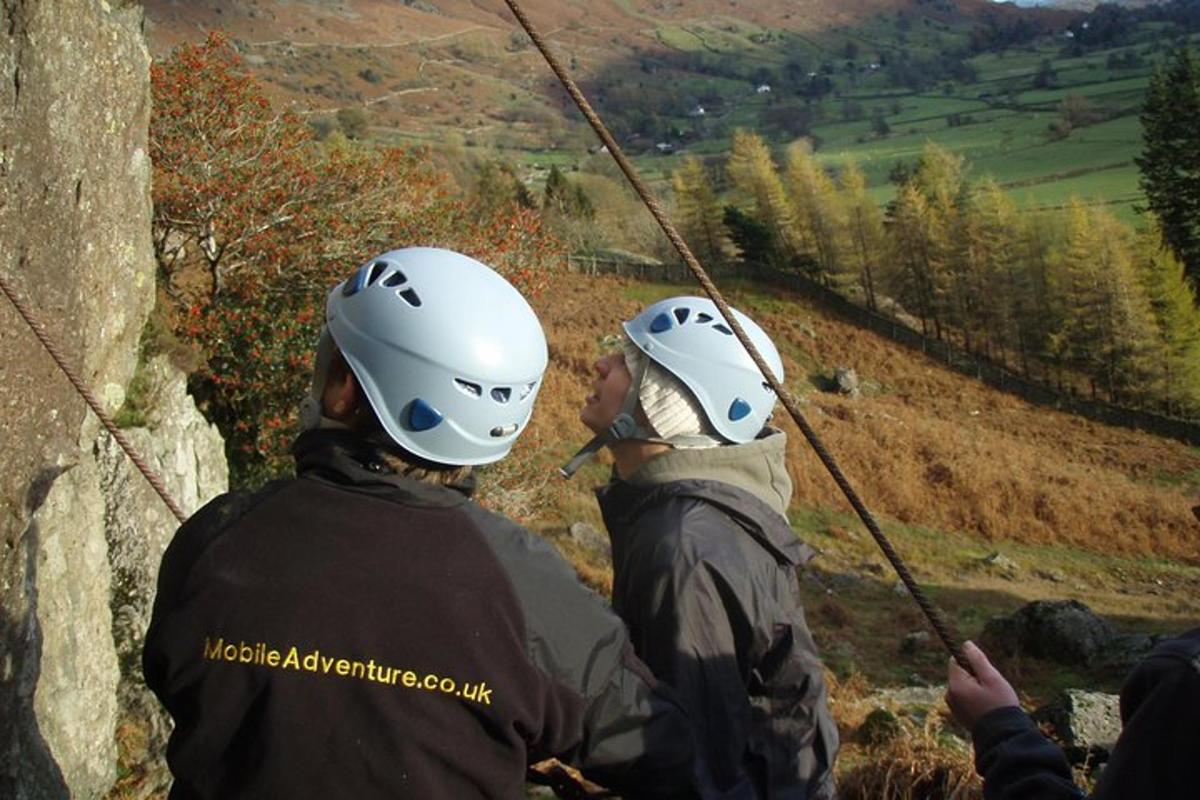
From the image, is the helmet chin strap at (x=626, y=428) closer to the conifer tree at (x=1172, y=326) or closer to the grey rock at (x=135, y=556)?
the grey rock at (x=135, y=556)

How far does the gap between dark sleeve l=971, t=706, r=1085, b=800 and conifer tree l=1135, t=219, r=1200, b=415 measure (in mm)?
46704

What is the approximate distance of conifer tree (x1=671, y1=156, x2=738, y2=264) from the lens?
61.5 meters

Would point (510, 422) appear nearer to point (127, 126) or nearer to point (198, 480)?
point (127, 126)

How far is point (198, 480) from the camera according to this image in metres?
8.77

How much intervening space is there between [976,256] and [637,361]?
51745mm

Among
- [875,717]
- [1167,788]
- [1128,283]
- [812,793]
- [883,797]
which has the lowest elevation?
[1128,283]

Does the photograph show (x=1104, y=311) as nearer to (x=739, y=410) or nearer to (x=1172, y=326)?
(x=1172, y=326)

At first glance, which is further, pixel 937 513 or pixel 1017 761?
pixel 937 513

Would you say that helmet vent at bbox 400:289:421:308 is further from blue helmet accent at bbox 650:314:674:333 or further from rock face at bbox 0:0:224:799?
rock face at bbox 0:0:224:799

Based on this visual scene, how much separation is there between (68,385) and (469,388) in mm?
3877

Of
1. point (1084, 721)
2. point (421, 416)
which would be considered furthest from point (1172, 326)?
point (421, 416)

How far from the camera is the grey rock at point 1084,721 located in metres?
8.59

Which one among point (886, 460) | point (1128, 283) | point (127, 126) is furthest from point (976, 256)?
point (127, 126)

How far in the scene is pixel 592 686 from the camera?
2.20m
